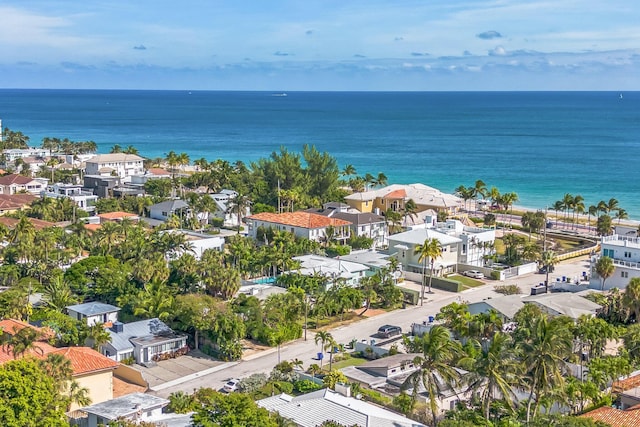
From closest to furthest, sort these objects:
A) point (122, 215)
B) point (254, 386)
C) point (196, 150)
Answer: point (254, 386) < point (122, 215) < point (196, 150)

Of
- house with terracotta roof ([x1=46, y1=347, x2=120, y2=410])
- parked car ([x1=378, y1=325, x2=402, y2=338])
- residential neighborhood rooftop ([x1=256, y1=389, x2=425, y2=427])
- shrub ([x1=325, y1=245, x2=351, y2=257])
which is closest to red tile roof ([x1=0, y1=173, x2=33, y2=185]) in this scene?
shrub ([x1=325, y1=245, x2=351, y2=257])

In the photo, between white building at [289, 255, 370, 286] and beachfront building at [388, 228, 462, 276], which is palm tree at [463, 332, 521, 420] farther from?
beachfront building at [388, 228, 462, 276]

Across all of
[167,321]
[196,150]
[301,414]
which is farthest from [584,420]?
[196,150]

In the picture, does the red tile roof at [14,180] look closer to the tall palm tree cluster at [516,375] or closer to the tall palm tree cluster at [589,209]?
the tall palm tree cluster at [589,209]

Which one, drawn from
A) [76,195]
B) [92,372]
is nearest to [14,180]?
[76,195]

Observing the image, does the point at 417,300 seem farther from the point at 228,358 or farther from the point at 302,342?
the point at 228,358

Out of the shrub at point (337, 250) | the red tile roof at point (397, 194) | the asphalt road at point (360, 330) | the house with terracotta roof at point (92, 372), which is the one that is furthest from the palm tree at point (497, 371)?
the red tile roof at point (397, 194)

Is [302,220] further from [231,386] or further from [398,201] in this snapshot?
[231,386]

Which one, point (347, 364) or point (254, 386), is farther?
point (347, 364)

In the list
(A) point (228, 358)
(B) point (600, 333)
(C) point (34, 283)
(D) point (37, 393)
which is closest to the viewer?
(D) point (37, 393)
